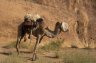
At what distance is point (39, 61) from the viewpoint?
17.1 meters

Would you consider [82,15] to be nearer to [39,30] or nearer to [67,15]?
[67,15]

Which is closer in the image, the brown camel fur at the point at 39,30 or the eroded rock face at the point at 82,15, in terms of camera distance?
the brown camel fur at the point at 39,30

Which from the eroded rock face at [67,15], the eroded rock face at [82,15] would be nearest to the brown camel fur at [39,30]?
the eroded rock face at [67,15]

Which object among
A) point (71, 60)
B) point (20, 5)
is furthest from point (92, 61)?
point (20, 5)

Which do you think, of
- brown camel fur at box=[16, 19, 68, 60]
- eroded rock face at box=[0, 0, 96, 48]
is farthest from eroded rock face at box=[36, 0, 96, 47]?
brown camel fur at box=[16, 19, 68, 60]

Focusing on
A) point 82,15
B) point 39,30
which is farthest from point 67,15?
point 39,30

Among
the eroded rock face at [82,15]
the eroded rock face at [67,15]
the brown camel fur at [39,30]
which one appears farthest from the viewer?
the eroded rock face at [82,15]

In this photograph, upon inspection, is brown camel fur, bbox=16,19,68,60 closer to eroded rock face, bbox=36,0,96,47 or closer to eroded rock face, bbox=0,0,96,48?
eroded rock face, bbox=0,0,96,48

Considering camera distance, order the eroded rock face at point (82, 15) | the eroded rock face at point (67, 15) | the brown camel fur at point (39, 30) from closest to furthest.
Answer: the brown camel fur at point (39, 30) < the eroded rock face at point (67, 15) < the eroded rock face at point (82, 15)

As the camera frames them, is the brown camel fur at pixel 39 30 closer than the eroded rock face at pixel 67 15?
Yes

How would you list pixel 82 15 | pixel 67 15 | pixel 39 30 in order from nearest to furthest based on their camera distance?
1. pixel 39 30
2. pixel 67 15
3. pixel 82 15

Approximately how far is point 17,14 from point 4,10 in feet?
3.55

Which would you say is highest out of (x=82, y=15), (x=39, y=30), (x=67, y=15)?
(x=82, y=15)

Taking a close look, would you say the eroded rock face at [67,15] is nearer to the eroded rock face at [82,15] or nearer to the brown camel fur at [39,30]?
the eroded rock face at [82,15]
